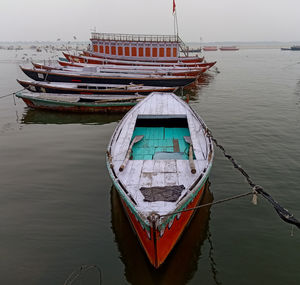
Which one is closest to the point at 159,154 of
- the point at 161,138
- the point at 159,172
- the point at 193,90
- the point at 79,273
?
the point at 159,172

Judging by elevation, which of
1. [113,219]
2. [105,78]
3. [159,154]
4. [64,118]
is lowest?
[113,219]

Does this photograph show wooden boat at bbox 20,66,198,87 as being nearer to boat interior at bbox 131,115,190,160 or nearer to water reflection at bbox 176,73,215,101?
water reflection at bbox 176,73,215,101

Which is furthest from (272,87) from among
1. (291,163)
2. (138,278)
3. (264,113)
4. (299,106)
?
(138,278)

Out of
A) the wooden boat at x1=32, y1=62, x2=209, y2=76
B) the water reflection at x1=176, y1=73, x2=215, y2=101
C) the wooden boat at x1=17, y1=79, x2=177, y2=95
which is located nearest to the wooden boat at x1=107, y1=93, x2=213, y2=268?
the wooden boat at x1=17, y1=79, x2=177, y2=95

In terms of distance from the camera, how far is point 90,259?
748 centimetres

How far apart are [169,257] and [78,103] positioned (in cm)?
1782

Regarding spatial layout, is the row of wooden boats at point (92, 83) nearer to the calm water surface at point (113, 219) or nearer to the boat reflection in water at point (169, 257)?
the calm water surface at point (113, 219)

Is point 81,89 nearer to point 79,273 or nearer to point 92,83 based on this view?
point 92,83

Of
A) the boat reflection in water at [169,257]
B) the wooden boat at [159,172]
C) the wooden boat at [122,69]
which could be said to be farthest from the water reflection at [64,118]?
the boat reflection in water at [169,257]

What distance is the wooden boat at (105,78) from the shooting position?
88.8 feet

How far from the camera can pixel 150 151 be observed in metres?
10.5

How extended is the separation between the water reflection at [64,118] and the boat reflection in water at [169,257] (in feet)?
42.9

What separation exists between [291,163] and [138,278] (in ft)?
34.1

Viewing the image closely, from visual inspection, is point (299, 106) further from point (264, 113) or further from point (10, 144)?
point (10, 144)
